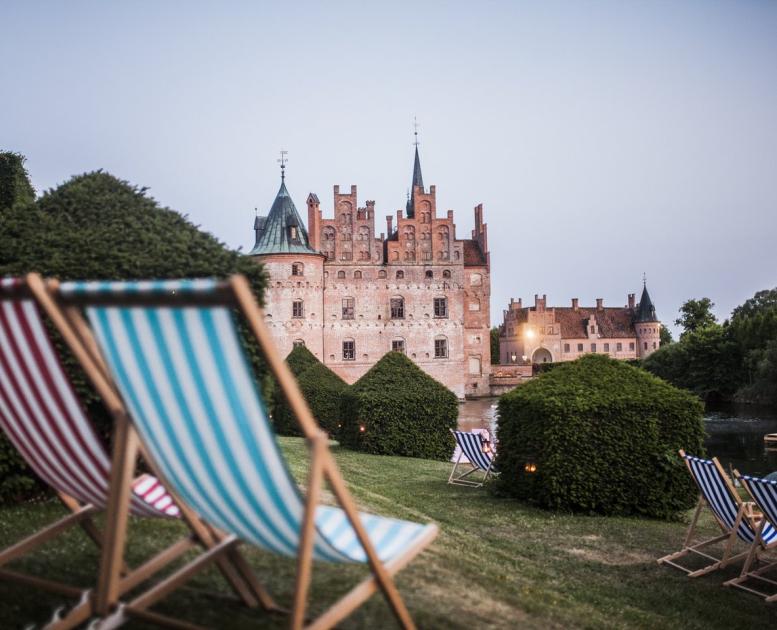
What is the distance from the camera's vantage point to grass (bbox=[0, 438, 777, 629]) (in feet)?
10.7

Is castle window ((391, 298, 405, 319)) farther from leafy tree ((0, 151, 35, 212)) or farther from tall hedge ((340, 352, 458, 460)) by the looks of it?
leafy tree ((0, 151, 35, 212))

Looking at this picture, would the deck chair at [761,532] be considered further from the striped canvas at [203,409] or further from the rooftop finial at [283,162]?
the rooftop finial at [283,162]

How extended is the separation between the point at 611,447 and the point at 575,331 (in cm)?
6393

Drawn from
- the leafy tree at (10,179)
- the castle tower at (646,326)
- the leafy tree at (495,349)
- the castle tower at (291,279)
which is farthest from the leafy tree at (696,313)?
the leafy tree at (10,179)

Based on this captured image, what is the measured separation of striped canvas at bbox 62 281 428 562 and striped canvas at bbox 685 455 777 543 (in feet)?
14.2

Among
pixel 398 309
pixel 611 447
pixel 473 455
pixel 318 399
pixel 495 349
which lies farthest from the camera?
pixel 495 349

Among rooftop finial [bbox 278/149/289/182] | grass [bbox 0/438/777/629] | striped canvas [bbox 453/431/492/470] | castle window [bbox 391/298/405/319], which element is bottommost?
grass [bbox 0/438/777/629]

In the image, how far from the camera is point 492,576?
458cm

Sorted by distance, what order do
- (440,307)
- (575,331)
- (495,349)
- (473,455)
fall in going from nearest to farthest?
(473,455) < (440,307) < (575,331) < (495,349)

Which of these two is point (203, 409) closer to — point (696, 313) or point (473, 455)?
point (473, 455)

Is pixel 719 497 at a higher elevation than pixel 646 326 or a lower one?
lower

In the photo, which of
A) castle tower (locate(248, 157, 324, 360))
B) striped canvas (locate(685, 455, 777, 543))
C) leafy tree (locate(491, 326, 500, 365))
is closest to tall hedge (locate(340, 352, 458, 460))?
striped canvas (locate(685, 455, 777, 543))

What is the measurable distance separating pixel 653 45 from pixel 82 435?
152 feet

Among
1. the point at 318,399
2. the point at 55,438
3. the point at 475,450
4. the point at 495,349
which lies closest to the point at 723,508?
the point at 475,450
